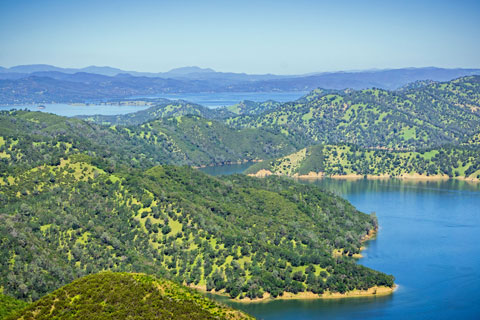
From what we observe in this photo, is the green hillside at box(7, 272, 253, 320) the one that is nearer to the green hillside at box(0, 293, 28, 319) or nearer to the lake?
the green hillside at box(0, 293, 28, 319)

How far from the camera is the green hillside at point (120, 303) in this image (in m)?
56.5

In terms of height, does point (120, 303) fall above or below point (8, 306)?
above

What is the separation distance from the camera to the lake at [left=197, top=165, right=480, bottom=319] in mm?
88500

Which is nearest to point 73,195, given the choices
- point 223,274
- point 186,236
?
point 186,236

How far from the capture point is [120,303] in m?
58.3

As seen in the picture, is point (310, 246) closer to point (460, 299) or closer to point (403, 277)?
point (403, 277)

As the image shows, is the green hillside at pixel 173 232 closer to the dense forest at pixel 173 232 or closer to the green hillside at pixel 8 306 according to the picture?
the dense forest at pixel 173 232

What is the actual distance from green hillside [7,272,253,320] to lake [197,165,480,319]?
28.2m

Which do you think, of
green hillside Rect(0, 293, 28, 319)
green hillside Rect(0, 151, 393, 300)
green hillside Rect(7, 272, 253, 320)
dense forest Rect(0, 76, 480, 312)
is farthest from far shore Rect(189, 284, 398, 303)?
green hillside Rect(0, 293, 28, 319)

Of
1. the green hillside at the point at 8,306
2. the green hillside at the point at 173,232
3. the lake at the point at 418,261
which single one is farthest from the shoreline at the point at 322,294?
the green hillside at the point at 8,306

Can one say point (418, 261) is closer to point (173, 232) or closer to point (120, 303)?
point (173, 232)

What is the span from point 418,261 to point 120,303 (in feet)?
239

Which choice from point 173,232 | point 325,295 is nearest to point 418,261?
point 325,295

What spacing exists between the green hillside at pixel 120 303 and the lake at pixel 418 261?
2821cm
